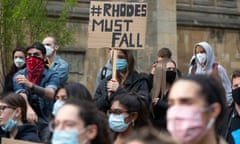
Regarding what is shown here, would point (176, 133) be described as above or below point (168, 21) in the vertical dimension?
below

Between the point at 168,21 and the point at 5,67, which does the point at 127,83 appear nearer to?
the point at 5,67

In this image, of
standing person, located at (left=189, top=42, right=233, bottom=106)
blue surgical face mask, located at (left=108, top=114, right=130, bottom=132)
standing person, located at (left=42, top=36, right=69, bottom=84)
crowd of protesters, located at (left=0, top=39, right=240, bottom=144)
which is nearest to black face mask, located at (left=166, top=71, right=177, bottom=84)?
crowd of protesters, located at (left=0, top=39, right=240, bottom=144)

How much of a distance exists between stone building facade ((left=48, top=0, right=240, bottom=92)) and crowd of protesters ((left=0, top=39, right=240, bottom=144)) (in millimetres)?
6283

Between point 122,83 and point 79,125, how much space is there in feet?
8.25

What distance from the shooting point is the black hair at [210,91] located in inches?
137

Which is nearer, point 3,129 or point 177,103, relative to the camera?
point 177,103

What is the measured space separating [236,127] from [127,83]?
1.33 metres

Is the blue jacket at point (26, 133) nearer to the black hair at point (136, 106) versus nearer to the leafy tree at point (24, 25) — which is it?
the black hair at point (136, 106)

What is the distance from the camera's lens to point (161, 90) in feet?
22.4

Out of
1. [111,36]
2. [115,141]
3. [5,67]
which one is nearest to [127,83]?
[111,36]

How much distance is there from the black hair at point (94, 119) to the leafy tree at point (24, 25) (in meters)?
5.88

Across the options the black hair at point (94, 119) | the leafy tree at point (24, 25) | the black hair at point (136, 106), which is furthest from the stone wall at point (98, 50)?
the black hair at point (94, 119)

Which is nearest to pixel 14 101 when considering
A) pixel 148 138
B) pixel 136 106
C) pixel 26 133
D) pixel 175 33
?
pixel 26 133

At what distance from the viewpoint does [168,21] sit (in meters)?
14.2
